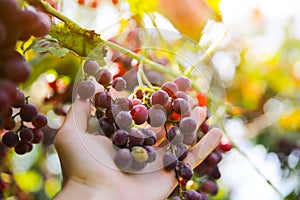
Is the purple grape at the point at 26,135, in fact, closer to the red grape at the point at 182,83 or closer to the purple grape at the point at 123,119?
the purple grape at the point at 123,119

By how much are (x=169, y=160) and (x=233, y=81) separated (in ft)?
2.97

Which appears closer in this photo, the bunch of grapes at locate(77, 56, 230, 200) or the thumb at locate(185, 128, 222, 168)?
the bunch of grapes at locate(77, 56, 230, 200)

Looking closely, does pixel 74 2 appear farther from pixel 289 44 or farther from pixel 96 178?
pixel 289 44

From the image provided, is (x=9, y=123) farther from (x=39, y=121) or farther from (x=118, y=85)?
(x=118, y=85)

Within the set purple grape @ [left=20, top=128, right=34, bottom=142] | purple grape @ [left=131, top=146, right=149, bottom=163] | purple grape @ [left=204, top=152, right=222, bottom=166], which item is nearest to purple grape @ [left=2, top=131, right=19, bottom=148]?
purple grape @ [left=20, top=128, right=34, bottom=142]

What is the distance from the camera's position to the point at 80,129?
0.95 m

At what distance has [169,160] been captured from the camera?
3.04 feet

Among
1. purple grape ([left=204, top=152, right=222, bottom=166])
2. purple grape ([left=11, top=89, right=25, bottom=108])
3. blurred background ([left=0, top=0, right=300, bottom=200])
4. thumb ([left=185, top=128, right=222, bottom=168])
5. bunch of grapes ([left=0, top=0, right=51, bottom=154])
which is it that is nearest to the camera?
bunch of grapes ([left=0, top=0, right=51, bottom=154])

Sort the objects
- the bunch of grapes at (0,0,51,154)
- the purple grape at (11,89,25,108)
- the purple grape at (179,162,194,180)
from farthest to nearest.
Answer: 1. the purple grape at (179,162,194,180)
2. the purple grape at (11,89,25,108)
3. the bunch of grapes at (0,0,51,154)

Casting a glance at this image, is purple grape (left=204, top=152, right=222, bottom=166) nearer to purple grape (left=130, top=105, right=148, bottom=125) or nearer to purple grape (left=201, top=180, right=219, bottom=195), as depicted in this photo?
purple grape (left=201, top=180, right=219, bottom=195)

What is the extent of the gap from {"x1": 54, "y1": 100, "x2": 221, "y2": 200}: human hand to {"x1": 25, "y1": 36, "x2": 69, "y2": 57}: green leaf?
0.12 m

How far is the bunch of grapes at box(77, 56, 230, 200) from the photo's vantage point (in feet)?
2.87

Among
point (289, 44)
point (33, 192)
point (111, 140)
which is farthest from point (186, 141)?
point (289, 44)

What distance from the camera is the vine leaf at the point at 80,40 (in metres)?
0.88
